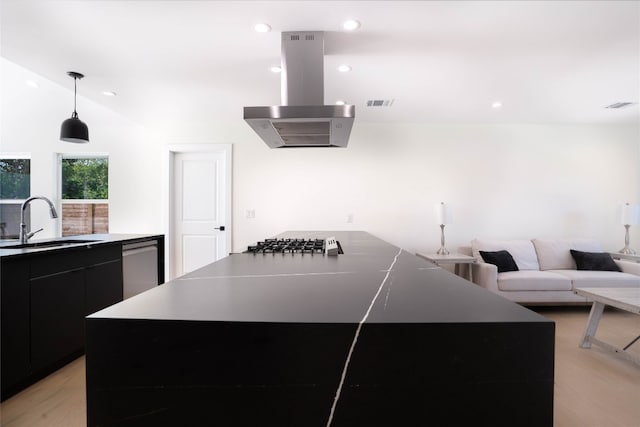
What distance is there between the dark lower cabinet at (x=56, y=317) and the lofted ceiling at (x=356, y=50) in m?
1.65

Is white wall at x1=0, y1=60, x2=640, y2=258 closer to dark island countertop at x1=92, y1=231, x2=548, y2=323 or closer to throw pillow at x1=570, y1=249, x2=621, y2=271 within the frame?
throw pillow at x1=570, y1=249, x2=621, y2=271

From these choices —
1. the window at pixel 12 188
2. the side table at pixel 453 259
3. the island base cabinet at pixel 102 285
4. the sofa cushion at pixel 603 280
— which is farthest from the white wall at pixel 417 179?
the island base cabinet at pixel 102 285

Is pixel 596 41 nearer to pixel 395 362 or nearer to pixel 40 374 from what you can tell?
pixel 395 362

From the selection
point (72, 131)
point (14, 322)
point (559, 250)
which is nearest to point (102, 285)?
point (14, 322)

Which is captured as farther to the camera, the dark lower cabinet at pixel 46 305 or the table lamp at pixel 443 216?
the table lamp at pixel 443 216

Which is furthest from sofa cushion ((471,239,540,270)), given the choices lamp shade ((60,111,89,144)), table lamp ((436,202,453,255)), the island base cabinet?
lamp shade ((60,111,89,144))

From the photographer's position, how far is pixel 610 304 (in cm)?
235

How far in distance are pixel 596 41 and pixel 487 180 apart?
2.23 m

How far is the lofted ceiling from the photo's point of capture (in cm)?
183

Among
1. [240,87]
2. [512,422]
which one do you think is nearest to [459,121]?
[240,87]

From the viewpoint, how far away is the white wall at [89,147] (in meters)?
4.19

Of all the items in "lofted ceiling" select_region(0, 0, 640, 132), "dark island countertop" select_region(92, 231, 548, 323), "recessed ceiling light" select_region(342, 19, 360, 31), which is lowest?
"dark island countertop" select_region(92, 231, 548, 323)

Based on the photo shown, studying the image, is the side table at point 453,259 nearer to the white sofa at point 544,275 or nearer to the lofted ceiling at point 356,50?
the white sofa at point 544,275

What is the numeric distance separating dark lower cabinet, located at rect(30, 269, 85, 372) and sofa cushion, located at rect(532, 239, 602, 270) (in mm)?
4728
